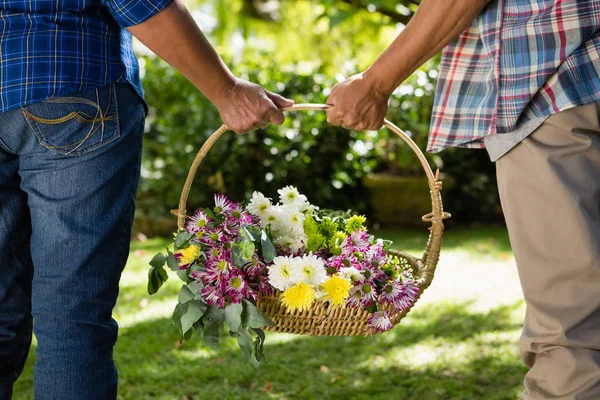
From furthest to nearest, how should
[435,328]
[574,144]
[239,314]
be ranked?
[435,328] → [239,314] → [574,144]

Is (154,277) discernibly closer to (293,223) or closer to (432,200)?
(293,223)

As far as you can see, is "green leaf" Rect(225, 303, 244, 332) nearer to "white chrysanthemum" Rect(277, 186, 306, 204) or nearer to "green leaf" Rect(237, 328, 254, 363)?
"green leaf" Rect(237, 328, 254, 363)

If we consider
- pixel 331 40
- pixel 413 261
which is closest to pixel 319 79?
pixel 413 261

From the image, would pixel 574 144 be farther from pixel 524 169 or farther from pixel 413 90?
pixel 413 90

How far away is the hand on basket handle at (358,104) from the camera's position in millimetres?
2104

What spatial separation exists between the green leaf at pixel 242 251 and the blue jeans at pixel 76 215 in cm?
27

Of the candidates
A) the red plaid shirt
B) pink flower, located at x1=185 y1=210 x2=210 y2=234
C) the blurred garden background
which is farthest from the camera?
the blurred garden background

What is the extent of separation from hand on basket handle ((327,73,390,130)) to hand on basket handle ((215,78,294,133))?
6.5 inches

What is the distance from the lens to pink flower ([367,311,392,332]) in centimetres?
197

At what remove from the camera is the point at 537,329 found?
1.74 meters

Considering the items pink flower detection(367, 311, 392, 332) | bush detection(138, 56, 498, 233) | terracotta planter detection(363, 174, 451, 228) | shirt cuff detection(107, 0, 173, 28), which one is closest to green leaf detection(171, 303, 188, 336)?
pink flower detection(367, 311, 392, 332)

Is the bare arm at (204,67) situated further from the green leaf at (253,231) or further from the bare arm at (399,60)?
the green leaf at (253,231)

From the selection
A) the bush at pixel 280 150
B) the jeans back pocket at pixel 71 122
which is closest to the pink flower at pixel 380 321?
the jeans back pocket at pixel 71 122

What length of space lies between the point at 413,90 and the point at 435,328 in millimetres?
2433
